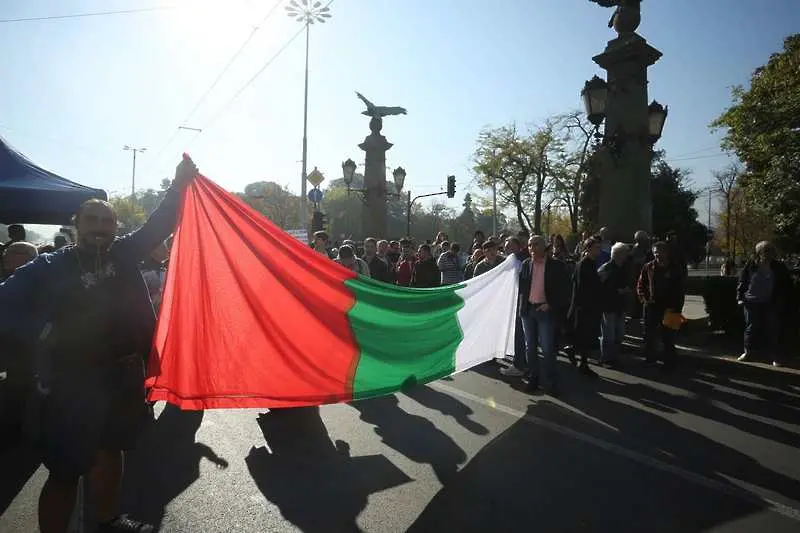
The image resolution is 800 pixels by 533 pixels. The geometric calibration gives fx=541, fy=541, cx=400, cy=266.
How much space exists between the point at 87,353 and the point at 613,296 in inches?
278

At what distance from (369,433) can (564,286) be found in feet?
9.61

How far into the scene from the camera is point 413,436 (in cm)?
500

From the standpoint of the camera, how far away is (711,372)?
7828 mm

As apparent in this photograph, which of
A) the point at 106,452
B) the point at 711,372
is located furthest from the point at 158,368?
the point at 711,372

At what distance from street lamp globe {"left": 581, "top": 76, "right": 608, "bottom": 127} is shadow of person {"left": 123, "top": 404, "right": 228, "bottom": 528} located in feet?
28.8

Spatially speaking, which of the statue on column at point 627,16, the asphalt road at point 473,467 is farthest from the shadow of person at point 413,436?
the statue on column at point 627,16

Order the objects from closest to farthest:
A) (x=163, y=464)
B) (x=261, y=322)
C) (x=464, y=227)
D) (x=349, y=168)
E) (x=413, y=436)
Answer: (x=261, y=322) < (x=163, y=464) < (x=413, y=436) < (x=349, y=168) < (x=464, y=227)

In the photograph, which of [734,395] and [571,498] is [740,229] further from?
[571,498]

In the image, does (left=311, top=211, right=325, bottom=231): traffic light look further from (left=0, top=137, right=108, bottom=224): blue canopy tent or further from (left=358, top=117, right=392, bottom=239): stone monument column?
(left=0, top=137, right=108, bottom=224): blue canopy tent

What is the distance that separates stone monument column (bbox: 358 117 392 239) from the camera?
91.6 feet

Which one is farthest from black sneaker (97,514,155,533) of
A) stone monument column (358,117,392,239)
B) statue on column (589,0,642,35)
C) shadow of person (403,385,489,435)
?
stone monument column (358,117,392,239)

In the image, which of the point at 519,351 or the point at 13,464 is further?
the point at 519,351

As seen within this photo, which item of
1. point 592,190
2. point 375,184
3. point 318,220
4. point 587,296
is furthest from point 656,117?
point 375,184

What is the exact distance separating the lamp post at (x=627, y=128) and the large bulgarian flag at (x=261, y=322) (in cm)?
899
